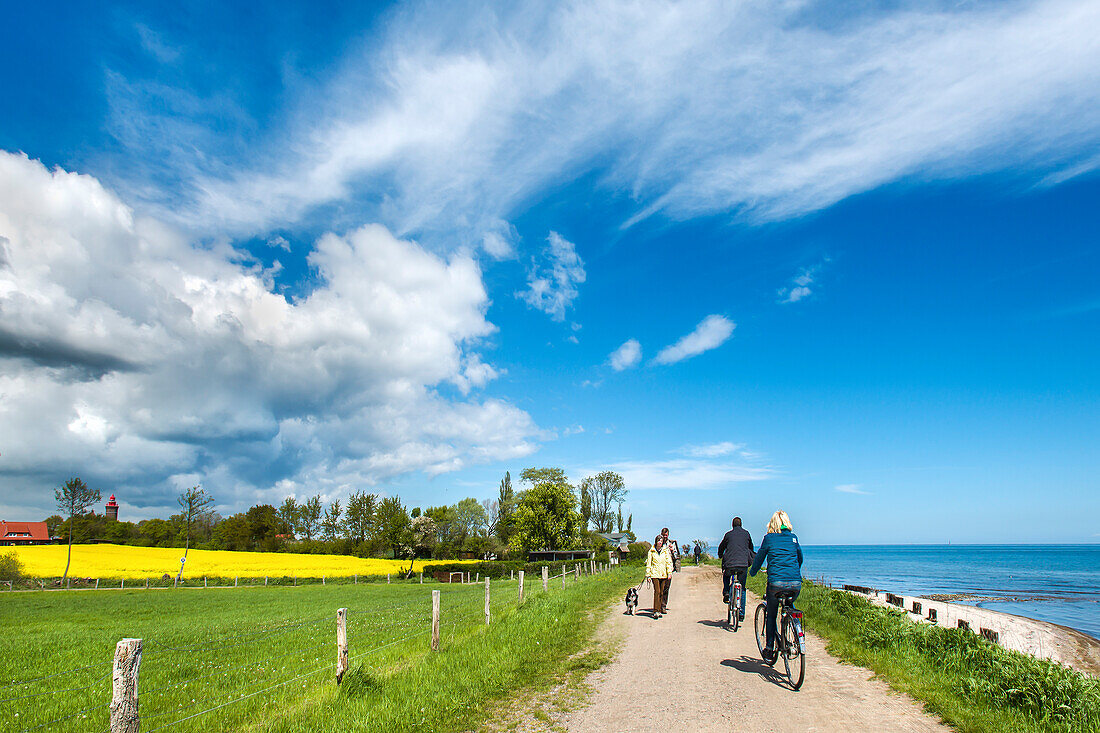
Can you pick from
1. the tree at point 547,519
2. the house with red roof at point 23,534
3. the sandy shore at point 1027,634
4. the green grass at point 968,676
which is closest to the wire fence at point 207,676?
the green grass at point 968,676

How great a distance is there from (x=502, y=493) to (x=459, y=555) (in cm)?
2677

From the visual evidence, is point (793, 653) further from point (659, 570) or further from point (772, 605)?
point (659, 570)

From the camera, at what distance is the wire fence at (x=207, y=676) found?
808cm

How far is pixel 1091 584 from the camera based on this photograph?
61781 millimetres

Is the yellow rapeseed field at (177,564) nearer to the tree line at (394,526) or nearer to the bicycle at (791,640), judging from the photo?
the tree line at (394,526)

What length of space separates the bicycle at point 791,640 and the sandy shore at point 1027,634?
767cm

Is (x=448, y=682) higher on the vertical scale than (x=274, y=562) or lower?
higher

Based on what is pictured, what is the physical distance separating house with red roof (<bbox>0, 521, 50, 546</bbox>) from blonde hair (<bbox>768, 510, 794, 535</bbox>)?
151726 mm

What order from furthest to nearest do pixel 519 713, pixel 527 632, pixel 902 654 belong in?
pixel 527 632 < pixel 902 654 < pixel 519 713

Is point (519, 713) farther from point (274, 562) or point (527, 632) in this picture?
point (274, 562)

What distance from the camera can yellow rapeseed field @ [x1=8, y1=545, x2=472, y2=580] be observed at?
2148 inches

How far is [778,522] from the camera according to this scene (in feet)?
29.4

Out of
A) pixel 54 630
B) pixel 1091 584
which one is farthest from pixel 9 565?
pixel 1091 584

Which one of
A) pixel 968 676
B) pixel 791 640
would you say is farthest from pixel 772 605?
pixel 968 676
